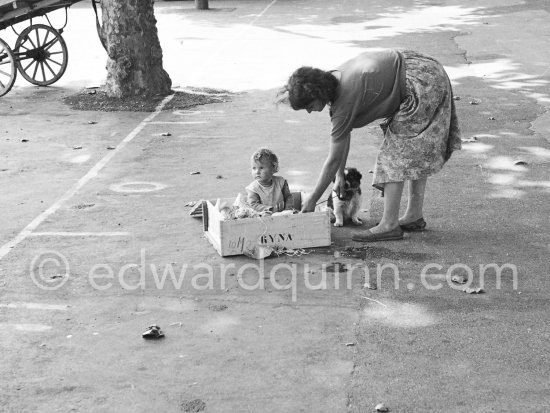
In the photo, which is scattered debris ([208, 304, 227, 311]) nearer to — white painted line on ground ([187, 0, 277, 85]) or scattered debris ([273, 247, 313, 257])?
scattered debris ([273, 247, 313, 257])

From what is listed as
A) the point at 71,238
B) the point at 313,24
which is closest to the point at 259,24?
the point at 313,24

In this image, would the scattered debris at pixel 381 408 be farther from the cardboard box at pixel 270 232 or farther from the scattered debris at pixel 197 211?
the scattered debris at pixel 197 211

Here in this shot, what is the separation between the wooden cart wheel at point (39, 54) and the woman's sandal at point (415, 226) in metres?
7.83

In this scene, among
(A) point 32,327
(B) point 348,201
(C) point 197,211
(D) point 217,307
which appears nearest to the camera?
(A) point 32,327

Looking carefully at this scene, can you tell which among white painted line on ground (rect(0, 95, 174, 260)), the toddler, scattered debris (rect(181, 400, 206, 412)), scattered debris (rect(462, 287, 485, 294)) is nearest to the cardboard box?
the toddler

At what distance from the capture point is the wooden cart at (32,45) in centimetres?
1238

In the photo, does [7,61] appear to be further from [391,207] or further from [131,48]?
[391,207]

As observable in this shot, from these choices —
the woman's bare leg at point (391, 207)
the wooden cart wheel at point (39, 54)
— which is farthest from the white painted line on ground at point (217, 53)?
the woman's bare leg at point (391, 207)

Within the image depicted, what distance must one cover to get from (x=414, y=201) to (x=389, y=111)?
91 cm

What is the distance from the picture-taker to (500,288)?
232 inches

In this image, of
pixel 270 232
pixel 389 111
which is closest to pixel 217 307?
pixel 270 232

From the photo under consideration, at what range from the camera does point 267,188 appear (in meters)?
6.98

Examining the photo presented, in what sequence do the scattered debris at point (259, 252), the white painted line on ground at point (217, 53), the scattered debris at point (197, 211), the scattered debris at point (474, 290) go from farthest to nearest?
the white painted line on ground at point (217, 53) < the scattered debris at point (197, 211) < the scattered debris at point (259, 252) < the scattered debris at point (474, 290)
